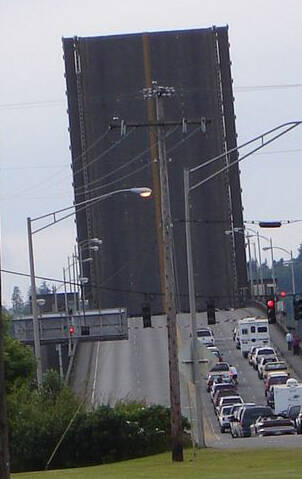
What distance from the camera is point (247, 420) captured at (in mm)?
38719

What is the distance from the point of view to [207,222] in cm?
4469

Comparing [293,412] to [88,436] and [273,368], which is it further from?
[88,436]

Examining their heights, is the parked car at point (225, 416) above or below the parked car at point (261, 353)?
below

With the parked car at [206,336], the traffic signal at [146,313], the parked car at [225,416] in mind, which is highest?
the traffic signal at [146,313]

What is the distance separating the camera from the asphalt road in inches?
1967

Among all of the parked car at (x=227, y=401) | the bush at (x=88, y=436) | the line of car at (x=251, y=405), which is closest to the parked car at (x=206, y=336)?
the line of car at (x=251, y=405)

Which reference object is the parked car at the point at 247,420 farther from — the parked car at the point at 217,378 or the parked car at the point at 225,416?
the parked car at the point at 217,378

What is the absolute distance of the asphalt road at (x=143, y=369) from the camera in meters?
50.0

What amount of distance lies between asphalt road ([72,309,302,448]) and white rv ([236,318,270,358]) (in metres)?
0.96

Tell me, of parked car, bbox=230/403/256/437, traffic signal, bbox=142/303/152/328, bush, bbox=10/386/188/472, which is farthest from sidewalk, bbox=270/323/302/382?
bush, bbox=10/386/188/472

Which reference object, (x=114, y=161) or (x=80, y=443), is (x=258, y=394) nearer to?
(x=114, y=161)

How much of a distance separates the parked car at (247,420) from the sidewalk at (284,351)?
1736 centimetres

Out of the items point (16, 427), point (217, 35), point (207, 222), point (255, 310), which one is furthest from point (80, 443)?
point (255, 310)

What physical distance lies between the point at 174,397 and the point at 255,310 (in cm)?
4110
